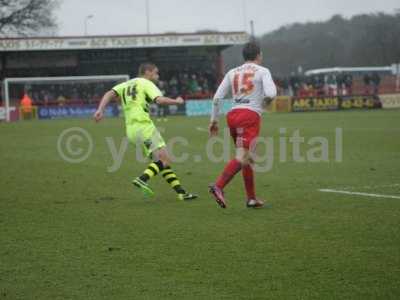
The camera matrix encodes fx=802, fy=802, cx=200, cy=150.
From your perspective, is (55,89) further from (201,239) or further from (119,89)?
(201,239)

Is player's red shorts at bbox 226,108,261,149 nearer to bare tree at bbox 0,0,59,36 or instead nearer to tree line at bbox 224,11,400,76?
tree line at bbox 224,11,400,76

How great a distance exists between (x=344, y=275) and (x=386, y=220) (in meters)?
2.42

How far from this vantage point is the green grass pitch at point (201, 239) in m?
5.46

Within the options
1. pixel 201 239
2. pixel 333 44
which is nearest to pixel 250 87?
pixel 201 239

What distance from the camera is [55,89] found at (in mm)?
47688

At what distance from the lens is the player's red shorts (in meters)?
9.28

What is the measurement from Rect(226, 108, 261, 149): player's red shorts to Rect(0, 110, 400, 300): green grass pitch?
31.2 inches

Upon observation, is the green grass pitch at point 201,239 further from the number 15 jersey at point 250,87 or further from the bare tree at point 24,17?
the bare tree at point 24,17

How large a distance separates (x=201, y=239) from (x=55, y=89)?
41.6 m

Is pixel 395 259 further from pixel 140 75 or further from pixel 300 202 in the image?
pixel 140 75

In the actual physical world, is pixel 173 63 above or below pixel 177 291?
above

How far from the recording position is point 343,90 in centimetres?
4975

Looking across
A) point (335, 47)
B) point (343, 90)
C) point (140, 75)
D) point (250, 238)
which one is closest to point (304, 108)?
point (343, 90)

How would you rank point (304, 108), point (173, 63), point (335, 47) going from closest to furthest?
point (304, 108) < point (173, 63) < point (335, 47)
